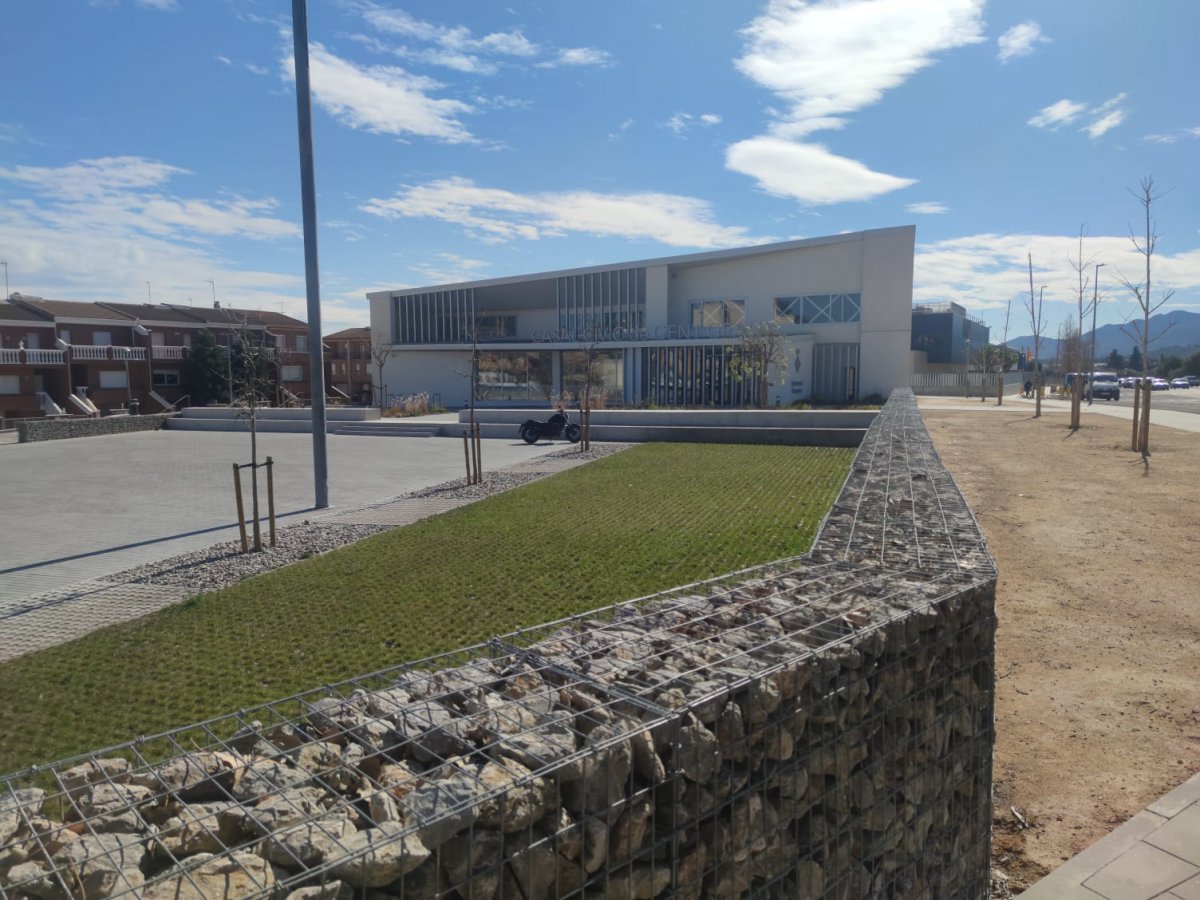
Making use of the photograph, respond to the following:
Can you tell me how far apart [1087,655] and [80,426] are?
33.4m

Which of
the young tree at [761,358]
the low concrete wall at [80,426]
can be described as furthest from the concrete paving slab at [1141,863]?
the low concrete wall at [80,426]

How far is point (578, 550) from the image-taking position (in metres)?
9.63

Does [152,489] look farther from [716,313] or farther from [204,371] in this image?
[204,371]

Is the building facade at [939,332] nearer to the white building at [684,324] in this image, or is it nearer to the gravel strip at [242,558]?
the white building at [684,324]

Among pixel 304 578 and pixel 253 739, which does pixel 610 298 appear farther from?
pixel 253 739

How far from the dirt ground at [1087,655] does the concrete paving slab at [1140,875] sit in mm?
337

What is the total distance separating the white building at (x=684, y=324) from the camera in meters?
36.8

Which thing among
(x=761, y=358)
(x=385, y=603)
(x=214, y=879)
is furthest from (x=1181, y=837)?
(x=761, y=358)

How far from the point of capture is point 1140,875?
3725 millimetres

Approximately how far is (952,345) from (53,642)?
73.5 metres

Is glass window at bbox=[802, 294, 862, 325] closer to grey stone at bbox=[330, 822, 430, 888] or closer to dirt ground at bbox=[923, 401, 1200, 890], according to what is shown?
dirt ground at bbox=[923, 401, 1200, 890]

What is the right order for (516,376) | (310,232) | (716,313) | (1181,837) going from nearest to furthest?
(1181,837)
(310,232)
(716,313)
(516,376)

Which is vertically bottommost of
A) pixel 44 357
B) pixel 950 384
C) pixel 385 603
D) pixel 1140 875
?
pixel 1140 875

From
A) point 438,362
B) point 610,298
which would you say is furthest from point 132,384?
point 610,298
